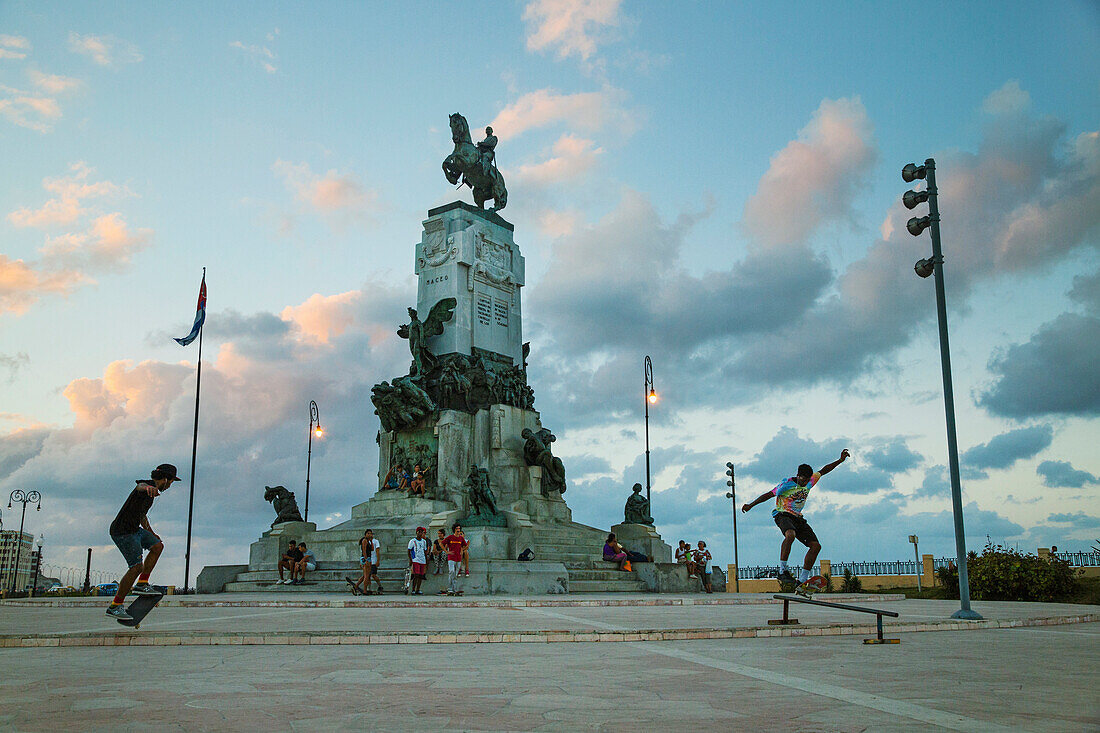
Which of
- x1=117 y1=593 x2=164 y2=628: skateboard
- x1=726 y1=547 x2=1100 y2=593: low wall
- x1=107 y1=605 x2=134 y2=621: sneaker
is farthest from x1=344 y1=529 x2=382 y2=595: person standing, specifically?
x1=726 y1=547 x2=1100 y2=593: low wall

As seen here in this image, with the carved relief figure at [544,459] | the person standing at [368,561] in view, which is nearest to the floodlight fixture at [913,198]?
the person standing at [368,561]

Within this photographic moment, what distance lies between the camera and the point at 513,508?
27.1m

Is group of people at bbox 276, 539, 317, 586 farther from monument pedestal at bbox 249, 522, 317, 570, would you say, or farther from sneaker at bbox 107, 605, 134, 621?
sneaker at bbox 107, 605, 134, 621

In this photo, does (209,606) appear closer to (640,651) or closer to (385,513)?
(385,513)

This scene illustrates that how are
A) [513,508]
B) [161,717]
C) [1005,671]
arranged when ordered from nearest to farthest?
[161,717]
[1005,671]
[513,508]

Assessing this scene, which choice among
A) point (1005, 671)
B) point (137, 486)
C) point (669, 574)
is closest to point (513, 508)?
point (669, 574)

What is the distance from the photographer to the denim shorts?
359 inches

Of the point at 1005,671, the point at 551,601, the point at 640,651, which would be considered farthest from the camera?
the point at 551,601

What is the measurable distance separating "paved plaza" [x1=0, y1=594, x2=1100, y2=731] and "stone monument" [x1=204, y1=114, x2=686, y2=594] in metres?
13.6

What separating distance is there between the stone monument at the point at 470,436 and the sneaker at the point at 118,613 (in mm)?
13104

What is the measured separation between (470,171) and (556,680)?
29.5 metres

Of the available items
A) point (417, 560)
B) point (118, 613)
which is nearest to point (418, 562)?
point (417, 560)

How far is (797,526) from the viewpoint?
10.1 metres

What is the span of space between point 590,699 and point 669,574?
20.9 m
